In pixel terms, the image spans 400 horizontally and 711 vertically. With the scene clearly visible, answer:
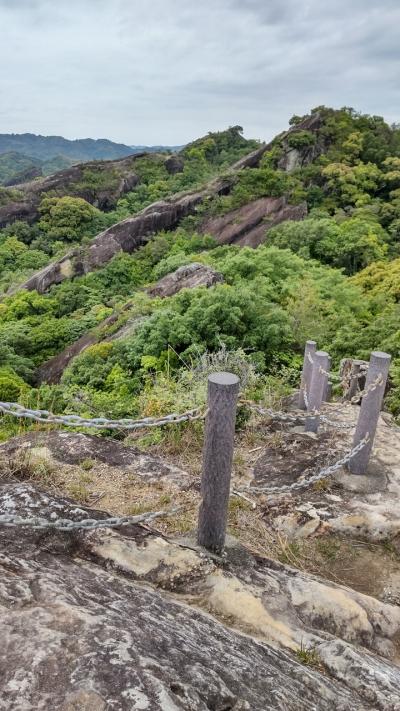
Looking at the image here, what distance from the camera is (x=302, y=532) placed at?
A: 12.2 feet

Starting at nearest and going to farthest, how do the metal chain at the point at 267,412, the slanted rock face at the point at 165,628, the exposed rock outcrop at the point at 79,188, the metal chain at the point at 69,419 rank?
the slanted rock face at the point at 165,628
the metal chain at the point at 69,419
the metal chain at the point at 267,412
the exposed rock outcrop at the point at 79,188

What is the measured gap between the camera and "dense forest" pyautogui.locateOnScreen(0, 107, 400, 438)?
9.69m

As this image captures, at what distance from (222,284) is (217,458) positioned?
1037 centimetres

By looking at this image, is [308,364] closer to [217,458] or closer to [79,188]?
[217,458]

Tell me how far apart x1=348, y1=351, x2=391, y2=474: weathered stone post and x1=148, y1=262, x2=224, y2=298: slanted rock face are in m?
10.7

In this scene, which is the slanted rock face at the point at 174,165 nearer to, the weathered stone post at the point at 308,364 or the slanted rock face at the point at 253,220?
the slanted rock face at the point at 253,220

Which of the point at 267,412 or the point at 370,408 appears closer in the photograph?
the point at 267,412

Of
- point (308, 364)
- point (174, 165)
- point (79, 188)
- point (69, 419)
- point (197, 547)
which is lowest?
point (197, 547)

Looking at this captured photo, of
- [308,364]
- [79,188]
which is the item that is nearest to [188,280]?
[308,364]

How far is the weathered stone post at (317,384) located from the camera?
4.85 meters

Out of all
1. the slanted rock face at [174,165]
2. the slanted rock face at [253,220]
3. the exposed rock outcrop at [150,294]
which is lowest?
the exposed rock outcrop at [150,294]

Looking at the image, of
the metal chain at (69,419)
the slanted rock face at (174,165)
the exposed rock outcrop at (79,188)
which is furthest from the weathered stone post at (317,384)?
the slanted rock face at (174,165)

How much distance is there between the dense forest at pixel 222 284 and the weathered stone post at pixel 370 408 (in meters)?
1.78

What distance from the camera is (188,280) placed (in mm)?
16297
